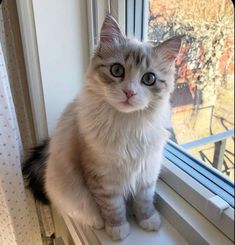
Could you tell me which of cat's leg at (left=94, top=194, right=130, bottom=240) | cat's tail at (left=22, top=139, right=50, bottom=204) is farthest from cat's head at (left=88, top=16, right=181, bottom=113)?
cat's tail at (left=22, top=139, right=50, bottom=204)

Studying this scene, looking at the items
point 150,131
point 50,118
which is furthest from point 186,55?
point 50,118

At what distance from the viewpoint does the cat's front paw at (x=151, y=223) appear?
903 millimetres

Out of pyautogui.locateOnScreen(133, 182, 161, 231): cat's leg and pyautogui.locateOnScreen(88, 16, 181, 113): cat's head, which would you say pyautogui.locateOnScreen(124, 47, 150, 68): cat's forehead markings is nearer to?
pyautogui.locateOnScreen(88, 16, 181, 113): cat's head

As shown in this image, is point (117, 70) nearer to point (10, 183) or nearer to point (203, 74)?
point (203, 74)

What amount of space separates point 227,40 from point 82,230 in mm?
803

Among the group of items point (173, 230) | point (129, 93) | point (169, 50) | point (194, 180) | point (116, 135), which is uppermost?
point (169, 50)

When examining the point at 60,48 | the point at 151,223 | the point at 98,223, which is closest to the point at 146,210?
the point at 151,223

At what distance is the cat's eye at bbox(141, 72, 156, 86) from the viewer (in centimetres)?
77

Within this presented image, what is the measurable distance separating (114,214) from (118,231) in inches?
2.2

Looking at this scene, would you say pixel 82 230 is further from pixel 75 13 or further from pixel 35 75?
pixel 75 13

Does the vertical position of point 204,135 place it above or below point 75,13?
below

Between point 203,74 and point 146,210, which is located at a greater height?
point 203,74

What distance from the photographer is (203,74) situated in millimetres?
992

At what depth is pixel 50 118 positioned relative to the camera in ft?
4.09
